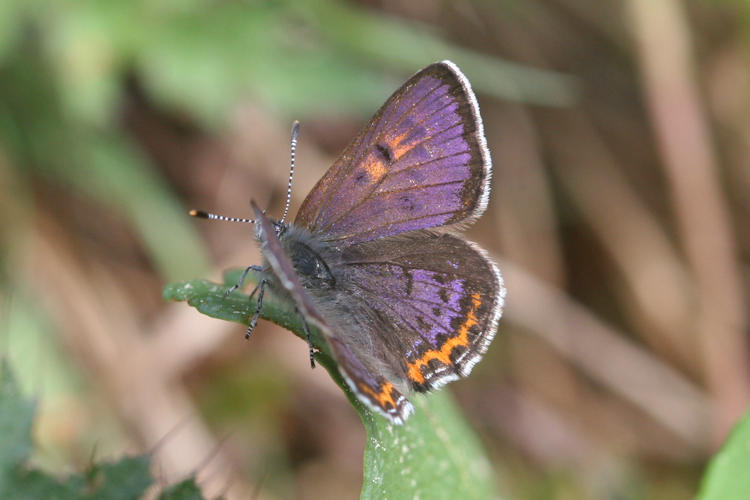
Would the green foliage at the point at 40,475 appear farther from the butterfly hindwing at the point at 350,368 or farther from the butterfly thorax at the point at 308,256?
the butterfly thorax at the point at 308,256

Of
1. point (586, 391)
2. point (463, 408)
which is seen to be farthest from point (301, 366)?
point (586, 391)

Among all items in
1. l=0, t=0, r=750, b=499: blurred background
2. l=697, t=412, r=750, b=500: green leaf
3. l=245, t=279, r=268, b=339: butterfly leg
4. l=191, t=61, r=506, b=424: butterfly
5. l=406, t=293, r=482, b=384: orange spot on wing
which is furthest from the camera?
l=0, t=0, r=750, b=499: blurred background

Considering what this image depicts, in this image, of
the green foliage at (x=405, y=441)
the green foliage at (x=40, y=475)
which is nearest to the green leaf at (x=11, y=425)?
the green foliage at (x=40, y=475)

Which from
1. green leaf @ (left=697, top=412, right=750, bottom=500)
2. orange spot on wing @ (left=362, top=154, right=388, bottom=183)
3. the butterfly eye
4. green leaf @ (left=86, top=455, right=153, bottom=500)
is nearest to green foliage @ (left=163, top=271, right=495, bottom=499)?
the butterfly eye

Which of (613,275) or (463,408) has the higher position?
(613,275)

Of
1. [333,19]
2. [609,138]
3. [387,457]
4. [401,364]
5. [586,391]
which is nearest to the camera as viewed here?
[387,457]

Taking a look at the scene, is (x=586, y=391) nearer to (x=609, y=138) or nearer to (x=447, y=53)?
(x=609, y=138)

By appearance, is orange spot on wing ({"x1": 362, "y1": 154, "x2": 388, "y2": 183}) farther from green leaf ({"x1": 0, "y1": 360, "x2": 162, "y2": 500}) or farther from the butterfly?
green leaf ({"x1": 0, "y1": 360, "x2": 162, "y2": 500})
